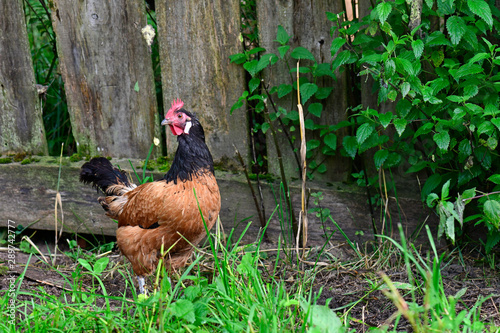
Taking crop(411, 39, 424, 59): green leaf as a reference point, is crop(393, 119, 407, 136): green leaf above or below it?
below

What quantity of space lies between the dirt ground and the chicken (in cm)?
29

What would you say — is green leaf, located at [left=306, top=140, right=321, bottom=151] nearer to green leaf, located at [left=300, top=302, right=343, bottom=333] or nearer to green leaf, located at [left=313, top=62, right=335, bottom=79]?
green leaf, located at [left=313, top=62, right=335, bottom=79]

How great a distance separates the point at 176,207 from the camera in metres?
2.76

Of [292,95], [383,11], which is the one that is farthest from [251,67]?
[383,11]

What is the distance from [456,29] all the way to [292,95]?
1123 millimetres

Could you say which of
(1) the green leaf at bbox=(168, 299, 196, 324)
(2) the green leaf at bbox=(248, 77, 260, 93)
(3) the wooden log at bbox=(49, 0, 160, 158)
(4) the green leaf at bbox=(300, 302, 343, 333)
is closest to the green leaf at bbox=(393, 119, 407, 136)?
(2) the green leaf at bbox=(248, 77, 260, 93)

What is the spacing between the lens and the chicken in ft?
9.12

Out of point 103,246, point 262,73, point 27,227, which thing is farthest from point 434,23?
point 27,227

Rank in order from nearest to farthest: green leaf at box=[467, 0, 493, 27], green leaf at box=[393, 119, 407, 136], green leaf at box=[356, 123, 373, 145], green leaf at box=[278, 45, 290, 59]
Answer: green leaf at box=[467, 0, 493, 27] → green leaf at box=[393, 119, 407, 136] → green leaf at box=[356, 123, 373, 145] → green leaf at box=[278, 45, 290, 59]

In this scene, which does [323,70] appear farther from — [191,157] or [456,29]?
[191,157]

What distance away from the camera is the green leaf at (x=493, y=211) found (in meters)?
2.37

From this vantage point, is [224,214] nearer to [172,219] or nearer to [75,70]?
[172,219]

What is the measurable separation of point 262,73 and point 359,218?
117cm

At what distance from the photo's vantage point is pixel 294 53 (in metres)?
2.96
